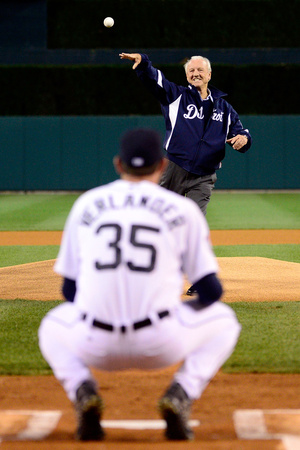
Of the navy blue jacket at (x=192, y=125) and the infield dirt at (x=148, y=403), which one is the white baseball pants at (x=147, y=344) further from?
the navy blue jacket at (x=192, y=125)

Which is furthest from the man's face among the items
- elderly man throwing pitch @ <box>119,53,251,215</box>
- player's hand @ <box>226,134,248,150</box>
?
player's hand @ <box>226,134,248,150</box>

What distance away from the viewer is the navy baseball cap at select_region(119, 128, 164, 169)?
9.52 feet

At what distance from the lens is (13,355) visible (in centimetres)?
456

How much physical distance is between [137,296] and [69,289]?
0.40m

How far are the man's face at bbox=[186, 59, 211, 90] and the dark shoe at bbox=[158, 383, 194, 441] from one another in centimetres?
384

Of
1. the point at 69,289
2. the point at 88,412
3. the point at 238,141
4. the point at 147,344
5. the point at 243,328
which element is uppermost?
the point at 238,141

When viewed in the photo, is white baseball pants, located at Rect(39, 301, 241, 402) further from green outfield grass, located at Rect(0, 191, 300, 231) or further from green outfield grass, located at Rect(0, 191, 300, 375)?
green outfield grass, located at Rect(0, 191, 300, 231)

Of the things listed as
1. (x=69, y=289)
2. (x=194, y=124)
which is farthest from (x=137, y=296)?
(x=194, y=124)

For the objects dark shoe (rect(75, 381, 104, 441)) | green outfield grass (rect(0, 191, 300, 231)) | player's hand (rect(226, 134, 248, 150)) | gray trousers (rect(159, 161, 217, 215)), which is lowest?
green outfield grass (rect(0, 191, 300, 231))

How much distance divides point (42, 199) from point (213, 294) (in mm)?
18095

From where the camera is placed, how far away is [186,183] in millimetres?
6492

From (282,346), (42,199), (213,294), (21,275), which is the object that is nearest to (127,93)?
(42,199)

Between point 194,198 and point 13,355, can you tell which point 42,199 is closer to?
point 194,198

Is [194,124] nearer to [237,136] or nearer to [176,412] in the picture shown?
[237,136]
